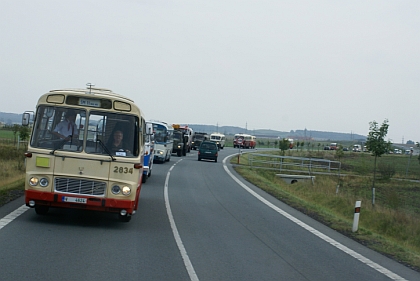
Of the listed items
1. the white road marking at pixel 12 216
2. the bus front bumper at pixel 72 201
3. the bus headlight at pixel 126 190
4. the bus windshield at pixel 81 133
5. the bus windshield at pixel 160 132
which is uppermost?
the bus windshield at pixel 81 133

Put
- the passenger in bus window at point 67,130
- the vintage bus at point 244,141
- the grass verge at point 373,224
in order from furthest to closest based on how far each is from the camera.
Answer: the vintage bus at point 244,141 < the grass verge at point 373,224 < the passenger in bus window at point 67,130

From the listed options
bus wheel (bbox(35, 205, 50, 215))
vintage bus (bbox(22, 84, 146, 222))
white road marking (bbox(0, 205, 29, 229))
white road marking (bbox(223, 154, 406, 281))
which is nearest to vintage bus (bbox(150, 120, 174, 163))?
white road marking (bbox(223, 154, 406, 281))

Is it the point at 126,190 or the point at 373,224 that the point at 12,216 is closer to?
the point at 126,190

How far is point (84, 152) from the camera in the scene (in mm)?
10812

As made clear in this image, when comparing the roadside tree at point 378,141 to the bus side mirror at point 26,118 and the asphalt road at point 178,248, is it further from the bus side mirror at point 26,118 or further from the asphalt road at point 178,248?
the bus side mirror at point 26,118

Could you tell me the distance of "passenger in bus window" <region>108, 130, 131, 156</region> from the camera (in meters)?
11.0

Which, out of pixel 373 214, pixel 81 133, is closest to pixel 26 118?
pixel 81 133

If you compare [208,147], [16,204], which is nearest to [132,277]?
[16,204]

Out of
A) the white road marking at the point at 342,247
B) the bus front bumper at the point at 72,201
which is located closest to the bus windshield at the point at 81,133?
the bus front bumper at the point at 72,201

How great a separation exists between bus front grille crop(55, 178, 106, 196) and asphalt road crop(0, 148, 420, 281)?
728mm

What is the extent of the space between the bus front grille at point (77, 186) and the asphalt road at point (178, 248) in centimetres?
73

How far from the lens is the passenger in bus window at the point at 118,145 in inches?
433

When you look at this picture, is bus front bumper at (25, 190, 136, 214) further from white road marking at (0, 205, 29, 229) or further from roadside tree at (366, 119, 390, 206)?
roadside tree at (366, 119, 390, 206)

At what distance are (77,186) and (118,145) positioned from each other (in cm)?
115
